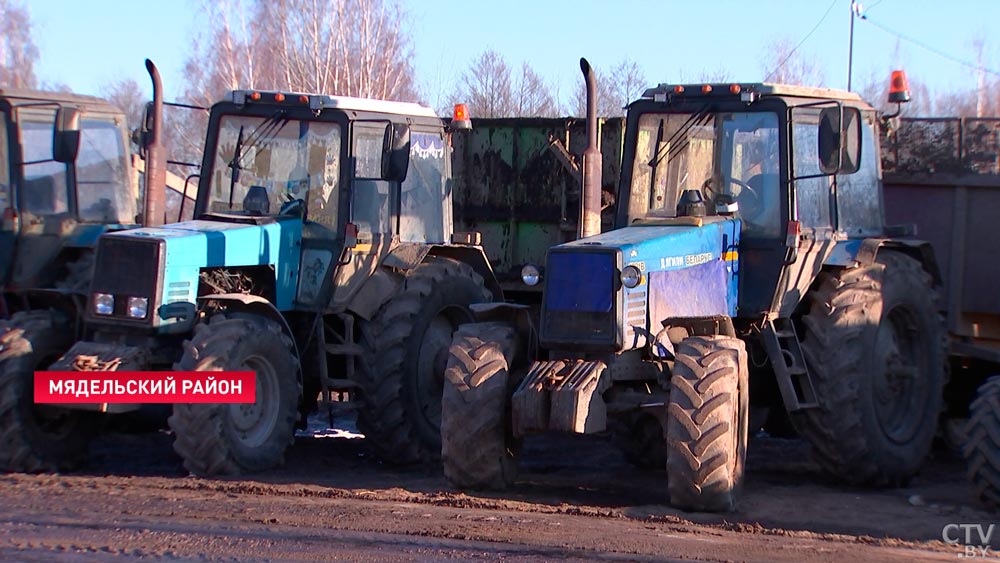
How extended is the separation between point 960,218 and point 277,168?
526 centimetres

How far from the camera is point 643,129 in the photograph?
9.31m

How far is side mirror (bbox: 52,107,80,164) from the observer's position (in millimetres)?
9812

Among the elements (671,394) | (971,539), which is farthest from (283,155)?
(971,539)

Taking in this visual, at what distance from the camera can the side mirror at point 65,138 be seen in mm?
9812

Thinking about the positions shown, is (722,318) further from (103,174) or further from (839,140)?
(103,174)

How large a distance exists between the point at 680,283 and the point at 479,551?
2.63 metres

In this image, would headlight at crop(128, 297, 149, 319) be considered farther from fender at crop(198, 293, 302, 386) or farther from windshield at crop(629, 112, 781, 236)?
windshield at crop(629, 112, 781, 236)

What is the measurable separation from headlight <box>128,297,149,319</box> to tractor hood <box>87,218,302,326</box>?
0.09 feet

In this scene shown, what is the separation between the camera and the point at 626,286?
7.97m

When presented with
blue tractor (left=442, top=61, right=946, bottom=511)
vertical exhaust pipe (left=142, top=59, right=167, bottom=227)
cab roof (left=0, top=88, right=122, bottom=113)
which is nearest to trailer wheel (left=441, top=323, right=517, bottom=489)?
blue tractor (left=442, top=61, right=946, bottom=511)

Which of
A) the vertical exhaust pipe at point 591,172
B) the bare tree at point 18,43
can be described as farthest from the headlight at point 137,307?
the bare tree at point 18,43

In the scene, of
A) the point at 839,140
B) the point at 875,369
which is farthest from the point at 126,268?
the point at 875,369

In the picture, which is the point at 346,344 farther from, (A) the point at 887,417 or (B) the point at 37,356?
(A) the point at 887,417

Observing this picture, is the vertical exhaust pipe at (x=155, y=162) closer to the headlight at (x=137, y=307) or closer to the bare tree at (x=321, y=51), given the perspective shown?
the headlight at (x=137, y=307)
